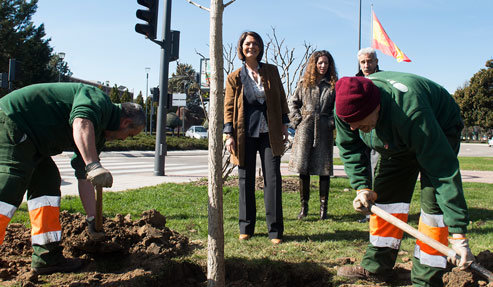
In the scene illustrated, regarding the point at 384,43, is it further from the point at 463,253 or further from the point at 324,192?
the point at 463,253

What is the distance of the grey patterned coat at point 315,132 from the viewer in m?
4.89

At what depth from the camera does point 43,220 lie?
306 cm

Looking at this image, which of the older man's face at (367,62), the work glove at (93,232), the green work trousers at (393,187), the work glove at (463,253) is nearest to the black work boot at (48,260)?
the work glove at (93,232)

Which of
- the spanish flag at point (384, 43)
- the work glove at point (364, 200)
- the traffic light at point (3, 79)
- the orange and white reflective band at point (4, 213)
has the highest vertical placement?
the spanish flag at point (384, 43)

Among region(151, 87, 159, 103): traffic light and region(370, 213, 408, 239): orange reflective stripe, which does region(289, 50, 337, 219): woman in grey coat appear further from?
region(151, 87, 159, 103): traffic light

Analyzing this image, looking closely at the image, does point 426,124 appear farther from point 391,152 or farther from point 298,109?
point 298,109

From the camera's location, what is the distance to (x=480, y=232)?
173 inches

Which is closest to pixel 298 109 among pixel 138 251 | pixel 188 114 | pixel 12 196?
pixel 138 251

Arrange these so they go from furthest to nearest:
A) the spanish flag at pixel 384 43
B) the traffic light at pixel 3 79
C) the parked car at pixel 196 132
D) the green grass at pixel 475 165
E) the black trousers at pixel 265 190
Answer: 1. the parked car at pixel 196 132
2. the green grass at pixel 475 165
3. the traffic light at pixel 3 79
4. the spanish flag at pixel 384 43
5. the black trousers at pixel 265 190

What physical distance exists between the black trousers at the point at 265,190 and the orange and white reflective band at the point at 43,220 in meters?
1.65

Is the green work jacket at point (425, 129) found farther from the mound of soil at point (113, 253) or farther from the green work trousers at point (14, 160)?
the green work trousers at point (14, 160)

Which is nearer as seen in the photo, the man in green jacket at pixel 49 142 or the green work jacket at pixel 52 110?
the man in green jacket at pixel 49 142

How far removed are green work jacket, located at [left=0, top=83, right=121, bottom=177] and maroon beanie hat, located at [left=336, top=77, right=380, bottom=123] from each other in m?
1.53

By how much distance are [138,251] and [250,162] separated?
1299mm
